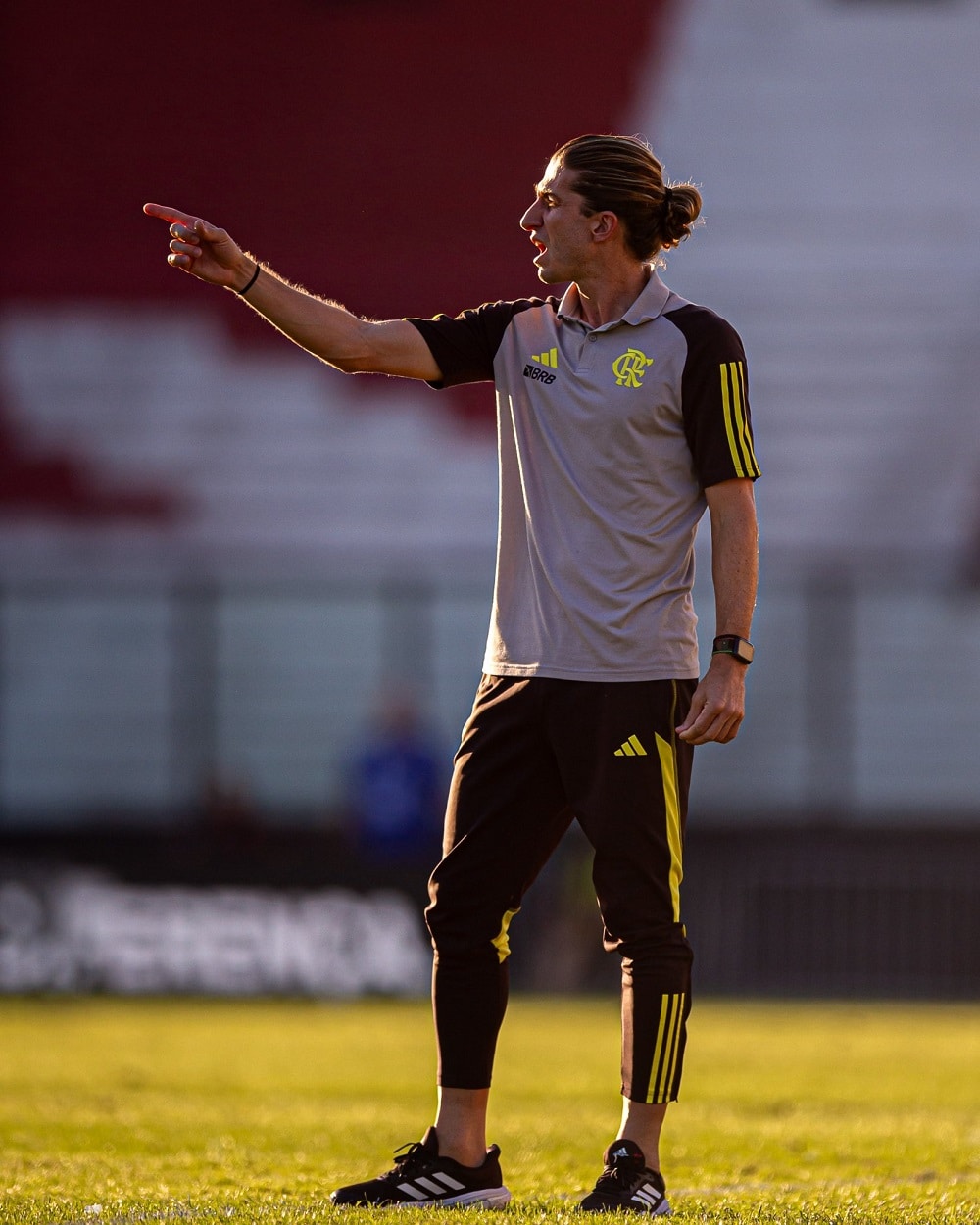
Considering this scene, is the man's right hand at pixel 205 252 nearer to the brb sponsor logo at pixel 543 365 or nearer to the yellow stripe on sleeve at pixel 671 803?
the brb sponsor logo at pixel 543 365

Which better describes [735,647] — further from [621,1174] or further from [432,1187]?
[432,1187]

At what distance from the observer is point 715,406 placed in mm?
4496

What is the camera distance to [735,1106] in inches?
281

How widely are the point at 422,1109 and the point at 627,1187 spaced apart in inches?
113

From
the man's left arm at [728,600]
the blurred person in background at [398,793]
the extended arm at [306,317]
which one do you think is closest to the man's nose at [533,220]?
the extended arm at [306,317]

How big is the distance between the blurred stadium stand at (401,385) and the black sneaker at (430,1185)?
39.9 ft

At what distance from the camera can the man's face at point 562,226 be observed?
4.62 meters

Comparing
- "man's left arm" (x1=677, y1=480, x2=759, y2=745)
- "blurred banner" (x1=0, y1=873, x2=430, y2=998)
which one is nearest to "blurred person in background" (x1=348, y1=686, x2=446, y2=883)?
"blurred banner" (x1=0, y1=873, x2=430, y2=998)

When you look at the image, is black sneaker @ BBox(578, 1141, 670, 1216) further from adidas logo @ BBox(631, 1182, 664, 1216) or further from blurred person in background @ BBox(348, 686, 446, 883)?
blurred person in background @ BBox(348, 686, 446, 883)

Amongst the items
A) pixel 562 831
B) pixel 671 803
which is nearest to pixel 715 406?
pixel 671 803

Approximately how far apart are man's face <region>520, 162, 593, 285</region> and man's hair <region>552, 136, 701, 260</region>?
23mm

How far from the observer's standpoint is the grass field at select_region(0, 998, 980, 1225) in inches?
182

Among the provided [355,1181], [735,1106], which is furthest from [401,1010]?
[355,1181]

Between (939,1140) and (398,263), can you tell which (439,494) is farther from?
(939,1140)
